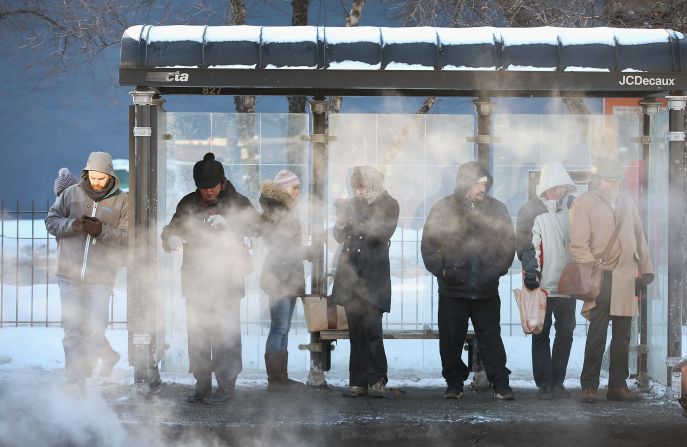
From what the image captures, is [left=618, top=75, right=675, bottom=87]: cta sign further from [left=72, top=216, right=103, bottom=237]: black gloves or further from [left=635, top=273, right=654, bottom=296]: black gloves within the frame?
[left=72, top=216, right=103, bottom=237]: black gloves

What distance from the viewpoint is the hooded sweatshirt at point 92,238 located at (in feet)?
25.7

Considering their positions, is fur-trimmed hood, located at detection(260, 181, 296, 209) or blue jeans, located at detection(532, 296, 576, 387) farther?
fur-trimmed hood, located at detection(260, 181, 296, 209)

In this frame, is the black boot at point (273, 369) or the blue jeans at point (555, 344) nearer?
Answer: the blue jeans at point (555, 344)

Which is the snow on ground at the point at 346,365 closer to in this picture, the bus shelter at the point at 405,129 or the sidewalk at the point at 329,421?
the bus shelter at the point at 405,129

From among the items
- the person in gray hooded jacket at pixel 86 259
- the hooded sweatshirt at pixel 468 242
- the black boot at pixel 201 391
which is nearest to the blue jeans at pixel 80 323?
the person in gray hooded jacket at pixel 86 259

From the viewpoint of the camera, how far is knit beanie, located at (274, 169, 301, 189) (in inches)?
325

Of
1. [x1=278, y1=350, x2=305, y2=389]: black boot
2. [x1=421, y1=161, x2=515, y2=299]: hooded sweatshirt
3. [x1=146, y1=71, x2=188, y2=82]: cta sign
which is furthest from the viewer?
[x1=278, y1=350, x2=305, y2=389]: black boot

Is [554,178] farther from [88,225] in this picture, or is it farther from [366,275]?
[88,225]

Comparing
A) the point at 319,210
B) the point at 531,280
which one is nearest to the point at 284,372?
the point at 319,210

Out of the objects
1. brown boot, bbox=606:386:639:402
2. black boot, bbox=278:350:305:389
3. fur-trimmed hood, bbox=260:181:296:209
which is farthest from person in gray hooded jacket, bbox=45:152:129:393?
brown boot, bbox=606:386:639:402

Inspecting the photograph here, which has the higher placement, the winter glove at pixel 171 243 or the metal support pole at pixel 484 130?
the metal support pole at pixel 484 130

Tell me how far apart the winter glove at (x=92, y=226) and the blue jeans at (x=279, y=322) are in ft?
4.89

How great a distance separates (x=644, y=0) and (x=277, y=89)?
313 inches

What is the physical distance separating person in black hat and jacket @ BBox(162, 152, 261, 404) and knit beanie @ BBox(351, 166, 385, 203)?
3.40 ft
